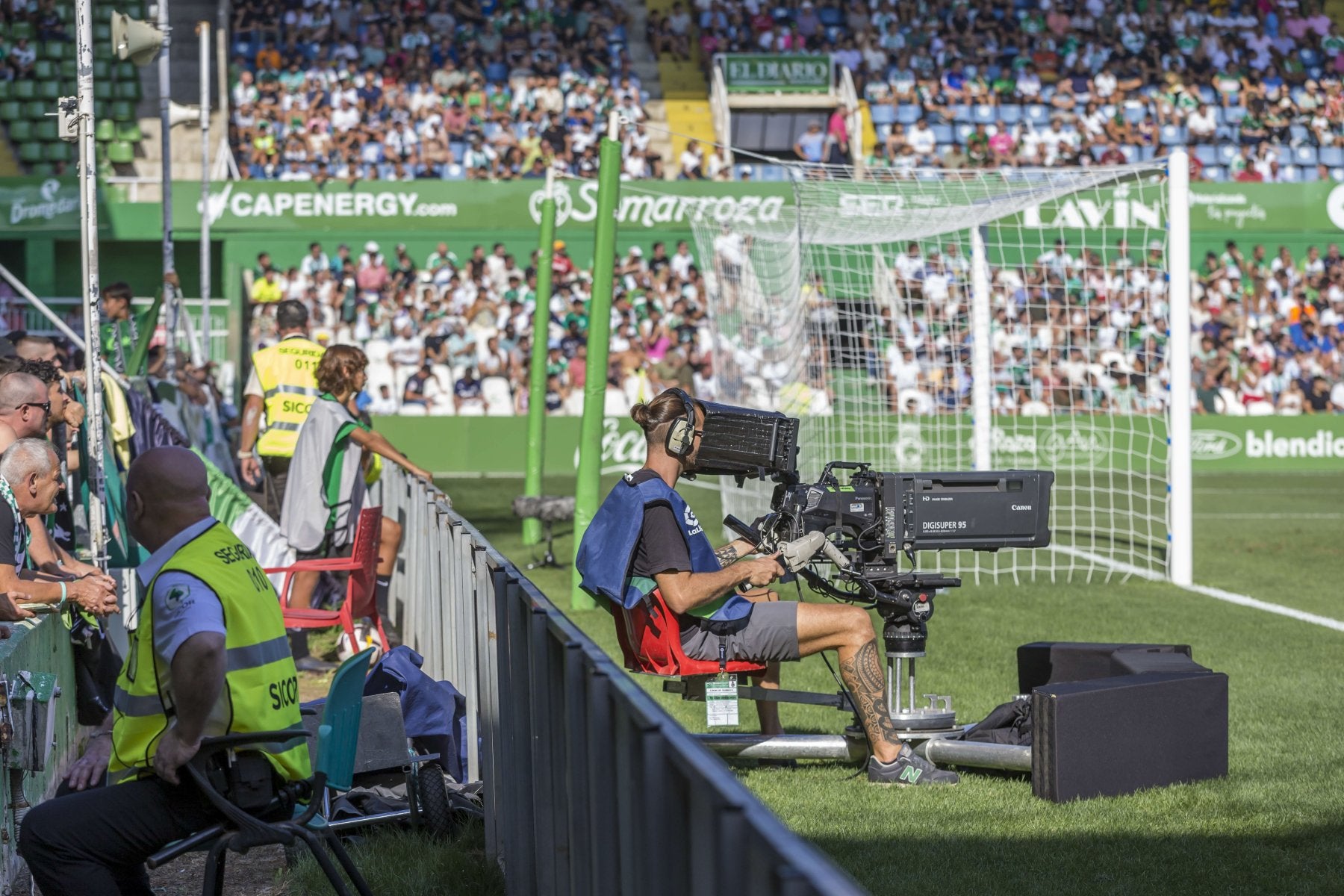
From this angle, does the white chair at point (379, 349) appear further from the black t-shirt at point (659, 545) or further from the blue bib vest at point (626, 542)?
the black t-shirt at point (659, 545)

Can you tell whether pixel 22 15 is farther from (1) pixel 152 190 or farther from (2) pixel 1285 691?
(2) pixel 1285 691

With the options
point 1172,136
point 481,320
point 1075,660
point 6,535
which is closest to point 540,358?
point 1075,660

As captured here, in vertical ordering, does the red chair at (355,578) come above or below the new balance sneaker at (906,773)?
above

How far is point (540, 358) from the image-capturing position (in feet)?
49.2

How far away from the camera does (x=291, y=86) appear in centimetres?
2936

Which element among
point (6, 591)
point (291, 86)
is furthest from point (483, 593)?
point (291, 86)

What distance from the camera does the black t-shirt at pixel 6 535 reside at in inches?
219

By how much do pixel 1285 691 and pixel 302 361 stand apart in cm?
626

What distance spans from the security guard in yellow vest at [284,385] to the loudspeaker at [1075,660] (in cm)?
535

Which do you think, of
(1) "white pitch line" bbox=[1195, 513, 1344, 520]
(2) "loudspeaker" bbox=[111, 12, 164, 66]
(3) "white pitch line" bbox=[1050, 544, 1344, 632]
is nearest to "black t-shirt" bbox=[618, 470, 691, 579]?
(3) "white pitch line" bbox=[1050, 544, 1344, 632]

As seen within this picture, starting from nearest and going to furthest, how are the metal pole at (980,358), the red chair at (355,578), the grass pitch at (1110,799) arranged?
the grass pitch at (1110,799)
the red chair at (355,578)
the metal pole at (980,358)

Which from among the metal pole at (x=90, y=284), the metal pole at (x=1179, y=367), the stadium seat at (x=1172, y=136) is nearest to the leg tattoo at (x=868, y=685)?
the metal pole at (x=90, y=284)

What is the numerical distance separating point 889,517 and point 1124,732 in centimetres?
115

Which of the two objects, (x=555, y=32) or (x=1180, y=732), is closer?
(x=1180, y=732)
